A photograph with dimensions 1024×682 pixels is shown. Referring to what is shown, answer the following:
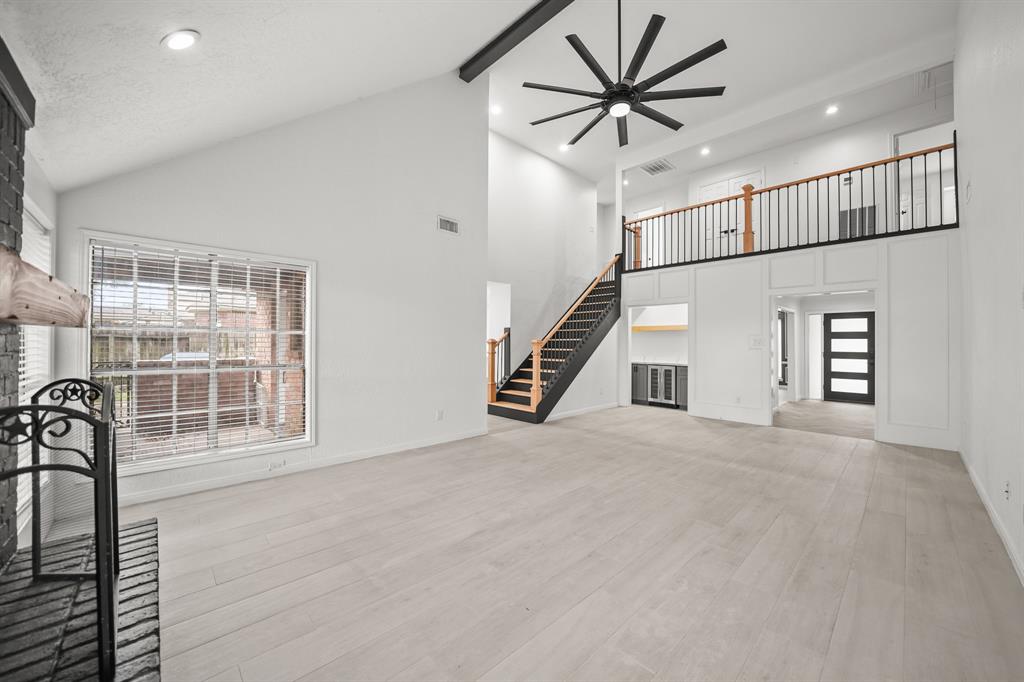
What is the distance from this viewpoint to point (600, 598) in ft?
6.70

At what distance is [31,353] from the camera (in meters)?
2.72

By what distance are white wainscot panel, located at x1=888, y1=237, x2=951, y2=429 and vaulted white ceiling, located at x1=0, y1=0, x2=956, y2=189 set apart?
2.82 meters

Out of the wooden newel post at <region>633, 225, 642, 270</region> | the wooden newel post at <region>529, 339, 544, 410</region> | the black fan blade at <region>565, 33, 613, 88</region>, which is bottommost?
the wooden newel post at <region>529, 339, 544, 410</region>

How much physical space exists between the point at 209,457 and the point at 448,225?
3487 mm

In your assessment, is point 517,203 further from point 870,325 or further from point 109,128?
point 870,325

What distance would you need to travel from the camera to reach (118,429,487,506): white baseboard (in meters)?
3.31

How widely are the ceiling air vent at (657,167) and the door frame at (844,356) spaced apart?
15.0ft

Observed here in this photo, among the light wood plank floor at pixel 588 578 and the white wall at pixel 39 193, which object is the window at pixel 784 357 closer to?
the light wood plank floor at pixel 588 578

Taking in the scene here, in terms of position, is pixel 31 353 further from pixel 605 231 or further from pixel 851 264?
pixel 605 231

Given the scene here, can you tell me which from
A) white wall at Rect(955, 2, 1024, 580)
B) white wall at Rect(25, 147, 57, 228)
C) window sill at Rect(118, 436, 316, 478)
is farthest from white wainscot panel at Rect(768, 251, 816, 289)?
white wall at Rect(25, 147, 57, 228)

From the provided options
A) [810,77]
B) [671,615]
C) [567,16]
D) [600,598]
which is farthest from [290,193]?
[810,77]

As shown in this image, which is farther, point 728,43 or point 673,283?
point 673,283

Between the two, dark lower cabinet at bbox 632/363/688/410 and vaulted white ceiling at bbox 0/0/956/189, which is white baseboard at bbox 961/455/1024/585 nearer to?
dark lower cabinet at bbox 632/363/688/410

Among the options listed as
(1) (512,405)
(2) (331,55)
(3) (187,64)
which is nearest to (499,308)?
(1) (512,405)
